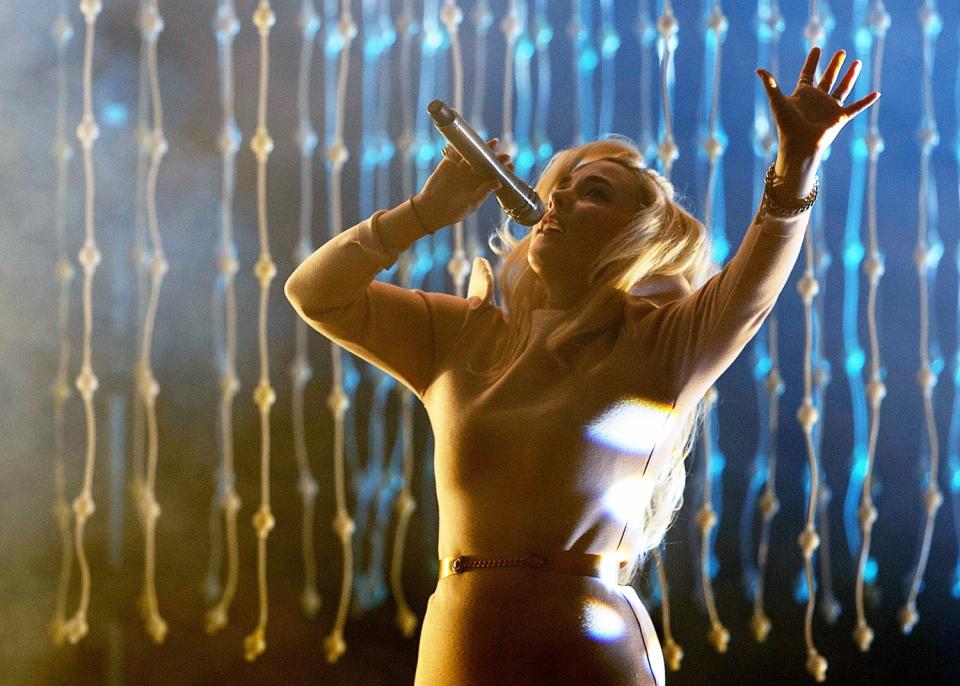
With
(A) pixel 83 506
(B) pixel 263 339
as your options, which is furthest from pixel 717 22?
(A) pixel 83 506

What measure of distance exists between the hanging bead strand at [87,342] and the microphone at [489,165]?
2.84 ft

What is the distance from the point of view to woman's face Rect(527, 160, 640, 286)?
1176 millimetres

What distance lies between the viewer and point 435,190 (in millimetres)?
1134

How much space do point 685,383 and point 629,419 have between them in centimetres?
6

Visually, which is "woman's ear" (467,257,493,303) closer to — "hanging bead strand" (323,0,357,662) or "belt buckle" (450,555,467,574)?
"belt buckle" (450,555,467,574)

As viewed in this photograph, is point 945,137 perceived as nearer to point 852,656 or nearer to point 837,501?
point 837,501

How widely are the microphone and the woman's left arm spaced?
0.18 m

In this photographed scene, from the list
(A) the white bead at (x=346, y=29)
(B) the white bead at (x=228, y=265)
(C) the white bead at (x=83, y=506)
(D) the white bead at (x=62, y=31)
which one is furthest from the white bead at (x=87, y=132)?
(C) the white bead at (x=83, y=506)

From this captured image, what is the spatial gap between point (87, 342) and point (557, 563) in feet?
3.24

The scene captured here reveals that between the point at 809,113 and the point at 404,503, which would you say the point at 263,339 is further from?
the point at 809,113

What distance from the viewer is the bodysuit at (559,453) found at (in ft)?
3.36

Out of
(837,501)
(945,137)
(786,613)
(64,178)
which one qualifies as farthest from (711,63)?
(64,178)

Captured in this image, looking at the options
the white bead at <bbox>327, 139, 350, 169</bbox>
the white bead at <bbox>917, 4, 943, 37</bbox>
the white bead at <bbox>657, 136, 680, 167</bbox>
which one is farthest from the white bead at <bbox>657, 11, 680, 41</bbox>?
the white bead at <bbox>327, 139, 350, 169</bbox>

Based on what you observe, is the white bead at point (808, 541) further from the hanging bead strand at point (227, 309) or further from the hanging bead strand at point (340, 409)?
the hanging bead strand at point (227, 309)
